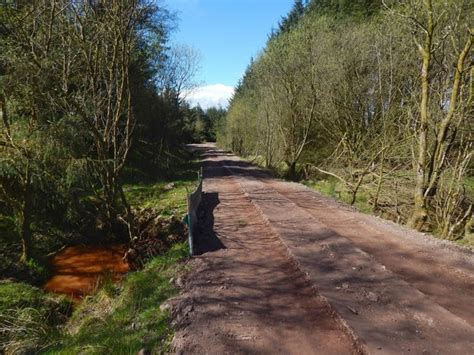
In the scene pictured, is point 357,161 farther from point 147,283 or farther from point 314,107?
point 147,283

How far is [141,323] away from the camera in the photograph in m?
5.77

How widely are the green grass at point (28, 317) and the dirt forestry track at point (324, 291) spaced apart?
7.67ft

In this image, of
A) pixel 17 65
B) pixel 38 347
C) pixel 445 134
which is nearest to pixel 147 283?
pixel 38 347

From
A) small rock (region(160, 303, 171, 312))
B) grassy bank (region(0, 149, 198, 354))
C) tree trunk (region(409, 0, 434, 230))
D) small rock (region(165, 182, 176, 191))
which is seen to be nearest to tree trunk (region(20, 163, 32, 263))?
grassy bank (region(0, 149, 198, 354))

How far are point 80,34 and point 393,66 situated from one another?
14.1 meters

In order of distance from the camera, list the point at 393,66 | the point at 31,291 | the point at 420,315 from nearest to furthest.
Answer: the point at 420,315 → the point at 31,291 → the point at 393,66

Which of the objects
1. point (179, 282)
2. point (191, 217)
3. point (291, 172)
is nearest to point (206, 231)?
point (191, 217)

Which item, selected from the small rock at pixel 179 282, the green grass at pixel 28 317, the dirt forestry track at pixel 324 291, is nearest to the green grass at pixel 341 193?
the dirt forestry track at pixel 324 291

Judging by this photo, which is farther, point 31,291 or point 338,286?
point 31,291

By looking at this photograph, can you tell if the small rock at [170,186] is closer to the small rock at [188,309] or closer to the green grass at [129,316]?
the green grass at [129,316]

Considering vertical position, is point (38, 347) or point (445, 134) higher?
point (445, 134)

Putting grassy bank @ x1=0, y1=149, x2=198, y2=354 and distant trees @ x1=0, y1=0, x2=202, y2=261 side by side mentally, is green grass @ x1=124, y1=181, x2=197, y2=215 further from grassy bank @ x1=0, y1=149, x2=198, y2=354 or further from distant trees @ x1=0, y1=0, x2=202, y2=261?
grassy bank @ x1=0, y1=149, x2=198, y2=354

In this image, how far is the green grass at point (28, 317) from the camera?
580 cm

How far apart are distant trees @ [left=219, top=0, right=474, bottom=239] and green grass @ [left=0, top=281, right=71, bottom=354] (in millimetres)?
10672
